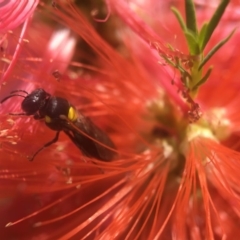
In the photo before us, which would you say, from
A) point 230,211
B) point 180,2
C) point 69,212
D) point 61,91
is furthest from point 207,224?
point 180,2

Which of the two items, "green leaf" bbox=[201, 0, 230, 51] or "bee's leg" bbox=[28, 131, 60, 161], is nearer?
"green leaf" bbox=[201, 0, 230, 51]

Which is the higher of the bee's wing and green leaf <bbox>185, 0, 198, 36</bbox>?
green leaf <bbox>185, 0, 198, 36</bbox>

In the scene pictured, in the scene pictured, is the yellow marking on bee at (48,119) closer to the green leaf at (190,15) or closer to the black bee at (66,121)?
the black bee at (66,121)

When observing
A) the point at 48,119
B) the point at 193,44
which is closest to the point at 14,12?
the point at 48,119

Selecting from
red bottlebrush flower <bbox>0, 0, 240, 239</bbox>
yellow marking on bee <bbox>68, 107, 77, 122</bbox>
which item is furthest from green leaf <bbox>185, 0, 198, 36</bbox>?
yellow marking on bee <bbox>68, 107, 77, 122</bbox>

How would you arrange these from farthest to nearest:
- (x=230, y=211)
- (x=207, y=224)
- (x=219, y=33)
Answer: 1. (x=219, y=33)
2. (x=230, y=211)
3. (x=207, y=224)

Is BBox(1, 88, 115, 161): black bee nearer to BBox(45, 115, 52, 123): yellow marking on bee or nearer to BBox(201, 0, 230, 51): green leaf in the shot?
BBox(45, 115, 52, 123): yellow marking on bee

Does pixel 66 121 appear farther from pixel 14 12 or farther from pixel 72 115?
pixel 14 12

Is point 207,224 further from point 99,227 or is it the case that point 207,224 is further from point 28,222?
point 28,222


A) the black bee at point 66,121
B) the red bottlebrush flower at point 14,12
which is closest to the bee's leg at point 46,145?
the black bee at point 66,121
